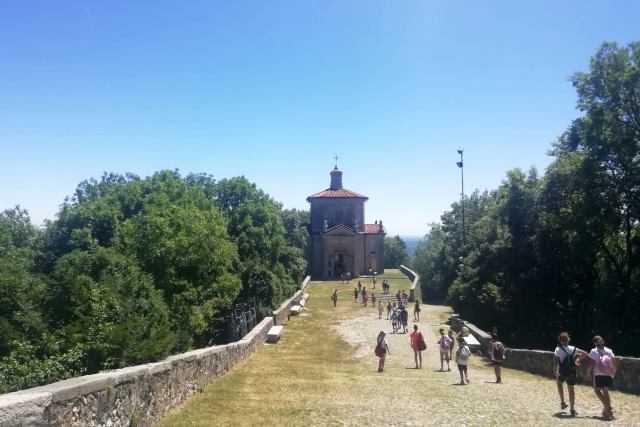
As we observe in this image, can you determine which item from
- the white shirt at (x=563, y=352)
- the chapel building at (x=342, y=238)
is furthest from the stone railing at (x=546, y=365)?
the chapel building at (x=342, y=238)

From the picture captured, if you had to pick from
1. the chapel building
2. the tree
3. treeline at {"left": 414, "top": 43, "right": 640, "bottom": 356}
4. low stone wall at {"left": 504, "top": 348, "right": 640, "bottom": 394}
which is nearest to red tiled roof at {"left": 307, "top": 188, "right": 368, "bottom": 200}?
the chapel building

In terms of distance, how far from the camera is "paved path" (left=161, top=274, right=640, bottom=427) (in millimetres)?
9867

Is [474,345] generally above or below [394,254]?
below

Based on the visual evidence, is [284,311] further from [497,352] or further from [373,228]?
[373,228]

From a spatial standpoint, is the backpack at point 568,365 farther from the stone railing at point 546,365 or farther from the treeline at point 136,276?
the treeline at point 136,276

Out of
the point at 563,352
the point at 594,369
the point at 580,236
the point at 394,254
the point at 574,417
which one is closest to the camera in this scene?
the point at 574,417

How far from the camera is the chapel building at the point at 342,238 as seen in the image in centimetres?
7125

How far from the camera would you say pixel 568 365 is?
37.3 feet

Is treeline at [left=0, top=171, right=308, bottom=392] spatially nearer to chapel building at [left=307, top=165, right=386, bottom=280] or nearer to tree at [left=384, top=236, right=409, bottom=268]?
chapel building at [left=307, top=165, right=386, bottom=280]

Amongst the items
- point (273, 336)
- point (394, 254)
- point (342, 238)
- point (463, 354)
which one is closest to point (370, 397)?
point (463, 354)

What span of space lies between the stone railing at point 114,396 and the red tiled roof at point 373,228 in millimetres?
62033

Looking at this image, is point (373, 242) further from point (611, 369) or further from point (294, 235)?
point (611, 369)

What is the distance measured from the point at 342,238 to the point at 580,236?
43.1 meters

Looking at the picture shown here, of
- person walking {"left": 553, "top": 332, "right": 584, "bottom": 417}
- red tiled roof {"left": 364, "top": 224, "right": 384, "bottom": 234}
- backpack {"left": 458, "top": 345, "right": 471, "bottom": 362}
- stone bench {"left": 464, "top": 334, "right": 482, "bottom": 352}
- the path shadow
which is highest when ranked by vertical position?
red tiled roof {"left": 364, "top": 224, "right": 384, "bottom": 234}
